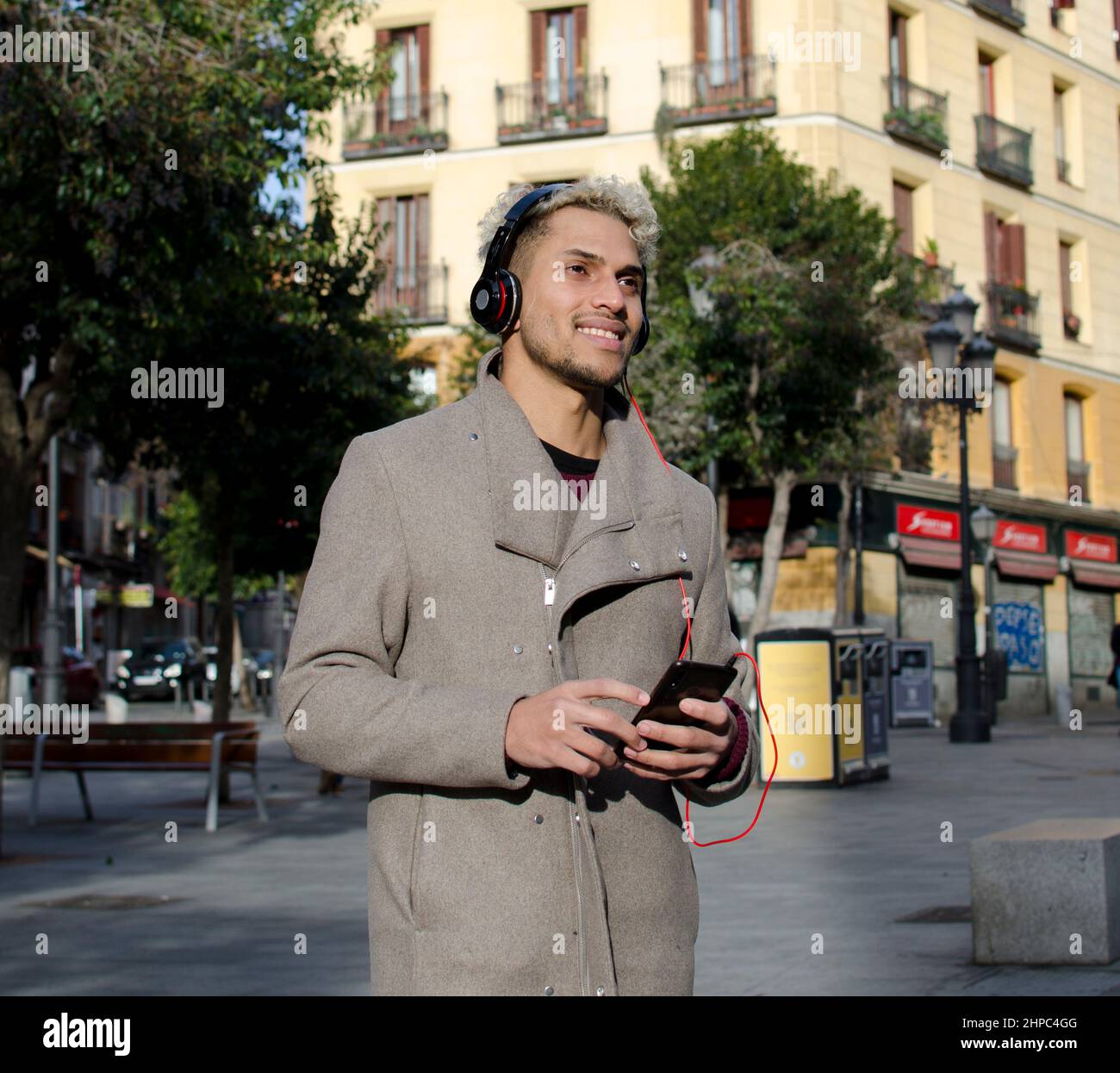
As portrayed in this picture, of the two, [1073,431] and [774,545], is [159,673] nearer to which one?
[774,545]

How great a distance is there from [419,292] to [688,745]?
32.0m

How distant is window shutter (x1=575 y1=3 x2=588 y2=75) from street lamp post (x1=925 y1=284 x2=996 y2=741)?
12768mm

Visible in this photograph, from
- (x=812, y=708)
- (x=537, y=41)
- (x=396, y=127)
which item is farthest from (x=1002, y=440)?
(x=812, y=708)

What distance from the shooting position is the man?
2.34 meters

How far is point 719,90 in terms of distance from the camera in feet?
104

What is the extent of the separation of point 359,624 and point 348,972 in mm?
5003

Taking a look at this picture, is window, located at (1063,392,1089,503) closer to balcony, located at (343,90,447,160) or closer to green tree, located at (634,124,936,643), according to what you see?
Answer: green tree, located at (634,124,936,643)

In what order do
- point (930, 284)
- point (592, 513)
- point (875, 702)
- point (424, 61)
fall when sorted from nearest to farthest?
point (592, 513) → point (875, 702) → point (930, 284) → point (424, 61)

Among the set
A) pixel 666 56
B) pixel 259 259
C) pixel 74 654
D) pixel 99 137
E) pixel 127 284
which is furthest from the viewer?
pixel 74 654

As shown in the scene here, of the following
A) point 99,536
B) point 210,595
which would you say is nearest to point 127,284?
point 210,595

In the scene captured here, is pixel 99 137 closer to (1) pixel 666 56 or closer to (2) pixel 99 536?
(1) pixel 666 56

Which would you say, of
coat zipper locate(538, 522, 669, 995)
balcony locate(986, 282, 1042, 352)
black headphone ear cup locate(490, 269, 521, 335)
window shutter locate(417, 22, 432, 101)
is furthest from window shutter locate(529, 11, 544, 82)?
coat zipper locate(538, 522, 669, 995)

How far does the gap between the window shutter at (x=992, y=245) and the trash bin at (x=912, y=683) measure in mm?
10585

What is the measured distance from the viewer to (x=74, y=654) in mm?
38781
